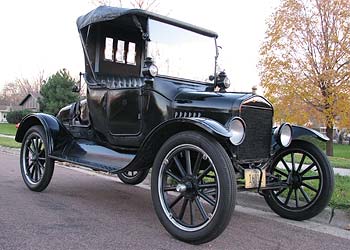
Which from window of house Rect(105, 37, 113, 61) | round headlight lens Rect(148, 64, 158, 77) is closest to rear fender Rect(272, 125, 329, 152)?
round headlight lens Rect(148, 64, 158, 77)

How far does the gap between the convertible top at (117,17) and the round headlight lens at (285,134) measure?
1868 millimetres

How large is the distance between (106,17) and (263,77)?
14254 millimetres

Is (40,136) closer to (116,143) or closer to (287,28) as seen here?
(116,143)

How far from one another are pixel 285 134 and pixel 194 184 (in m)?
1.50

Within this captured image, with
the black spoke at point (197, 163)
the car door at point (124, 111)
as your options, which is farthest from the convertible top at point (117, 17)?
the black spoke at point (197, 163)

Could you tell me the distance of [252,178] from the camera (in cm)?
414

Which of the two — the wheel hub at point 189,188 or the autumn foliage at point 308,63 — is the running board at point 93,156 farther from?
the autumn foliage at point 308,63

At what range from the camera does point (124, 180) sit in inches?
274

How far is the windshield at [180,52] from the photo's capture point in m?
5.16

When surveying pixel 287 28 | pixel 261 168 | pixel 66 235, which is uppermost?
pixel 287 28

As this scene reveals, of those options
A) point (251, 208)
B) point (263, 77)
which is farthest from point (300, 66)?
point (251, 208)

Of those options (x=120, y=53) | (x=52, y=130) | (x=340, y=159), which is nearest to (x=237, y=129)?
(x=120, y=53)

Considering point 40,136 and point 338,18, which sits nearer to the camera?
point 40,136

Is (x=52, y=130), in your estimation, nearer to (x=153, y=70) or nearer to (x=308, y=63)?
(x=153, y=70)
